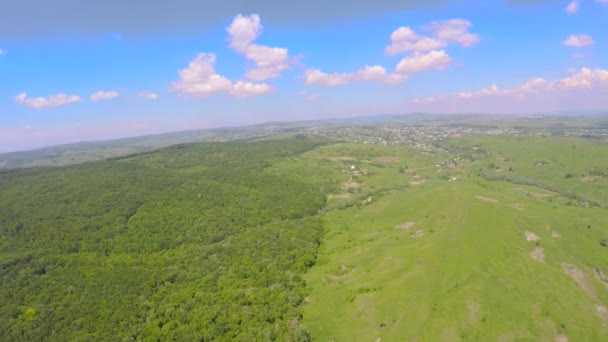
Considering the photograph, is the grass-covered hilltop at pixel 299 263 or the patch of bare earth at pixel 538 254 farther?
the patch of bare earth at pixel 538 254

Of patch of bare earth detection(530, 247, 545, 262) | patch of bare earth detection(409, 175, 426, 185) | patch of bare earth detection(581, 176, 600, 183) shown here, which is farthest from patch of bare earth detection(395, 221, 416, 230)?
patch of bare earth detection(581, 176, 600, 183)

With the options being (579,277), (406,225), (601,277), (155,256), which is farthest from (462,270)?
(155,256)

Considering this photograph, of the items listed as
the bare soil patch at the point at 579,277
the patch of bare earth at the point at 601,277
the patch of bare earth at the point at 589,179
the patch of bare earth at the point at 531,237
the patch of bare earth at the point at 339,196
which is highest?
the patch of bare earth at the point at 339,196

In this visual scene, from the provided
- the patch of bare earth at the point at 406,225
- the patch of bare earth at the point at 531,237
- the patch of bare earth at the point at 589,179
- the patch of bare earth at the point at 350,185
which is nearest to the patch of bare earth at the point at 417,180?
the patch of bare earth at the point at 350,185

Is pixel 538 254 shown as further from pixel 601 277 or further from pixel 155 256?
pixel 155 256

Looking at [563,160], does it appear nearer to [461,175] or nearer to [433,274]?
[461,175]

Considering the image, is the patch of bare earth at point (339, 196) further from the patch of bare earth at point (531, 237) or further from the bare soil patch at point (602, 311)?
the bare soil patch at point (602, 311)

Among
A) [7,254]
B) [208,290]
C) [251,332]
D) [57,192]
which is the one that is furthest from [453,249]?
[57,192]
